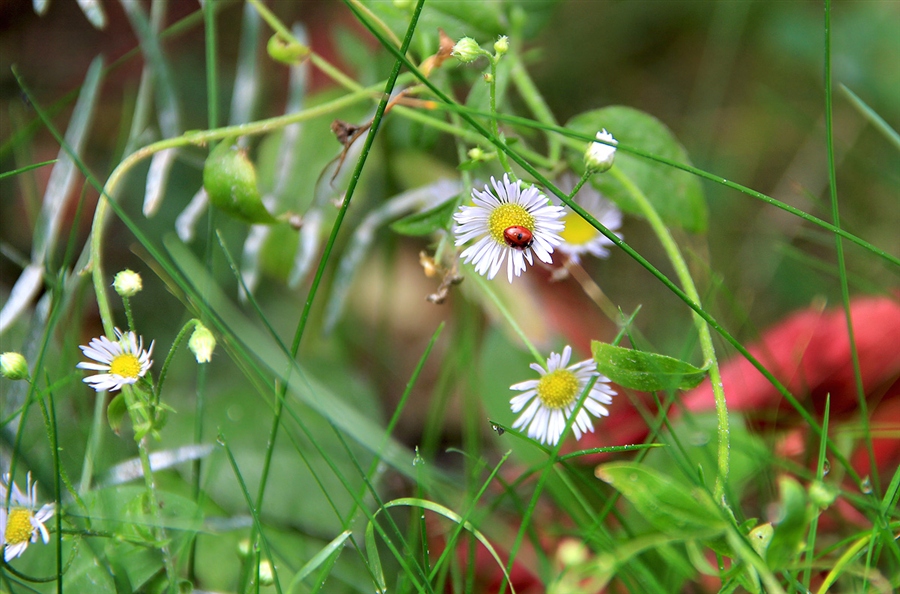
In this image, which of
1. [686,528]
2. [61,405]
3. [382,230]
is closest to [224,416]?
[61,405]

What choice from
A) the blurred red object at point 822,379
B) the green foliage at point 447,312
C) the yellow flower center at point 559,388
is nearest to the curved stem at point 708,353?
the green foliage at point 447,312

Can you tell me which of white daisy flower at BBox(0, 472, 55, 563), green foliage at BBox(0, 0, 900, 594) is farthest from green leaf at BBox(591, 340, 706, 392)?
white daisy flower at BBox(0, 472, 55, 563)

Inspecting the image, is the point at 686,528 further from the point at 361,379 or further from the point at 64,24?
the point at 64,24

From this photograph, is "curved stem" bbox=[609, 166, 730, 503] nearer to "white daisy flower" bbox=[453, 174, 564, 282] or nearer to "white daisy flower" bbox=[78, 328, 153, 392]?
"white daisy flower" bbox=[453, 174, 564, 282]

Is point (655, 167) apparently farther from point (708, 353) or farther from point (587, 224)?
point (708, 353)

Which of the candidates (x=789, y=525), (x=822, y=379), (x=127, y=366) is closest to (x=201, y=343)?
(x=127, y=366)
